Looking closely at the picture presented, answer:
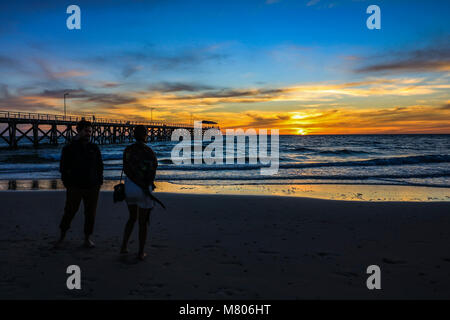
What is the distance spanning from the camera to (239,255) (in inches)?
165

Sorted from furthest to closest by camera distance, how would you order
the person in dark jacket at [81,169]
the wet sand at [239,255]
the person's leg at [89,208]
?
the person's leg at [89,208]
the person in dark jacket at [81,169]
the wet sand at [239,255]

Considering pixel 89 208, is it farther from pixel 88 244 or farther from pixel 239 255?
pixel 239 255

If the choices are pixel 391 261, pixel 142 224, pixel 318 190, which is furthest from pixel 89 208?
pixel 318 190

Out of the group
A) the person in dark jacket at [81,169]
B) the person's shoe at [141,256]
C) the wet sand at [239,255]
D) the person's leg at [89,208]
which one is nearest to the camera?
the wet sand at [239,255]

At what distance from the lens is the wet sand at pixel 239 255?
10.4 feet

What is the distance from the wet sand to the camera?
3170mm

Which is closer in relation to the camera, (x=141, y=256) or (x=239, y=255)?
(x=141, y=256)

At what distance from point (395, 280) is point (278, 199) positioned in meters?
5.23

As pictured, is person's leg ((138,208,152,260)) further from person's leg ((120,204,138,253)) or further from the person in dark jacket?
the person in dark jacket

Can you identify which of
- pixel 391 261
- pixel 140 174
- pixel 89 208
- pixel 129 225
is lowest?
pixel 391 261

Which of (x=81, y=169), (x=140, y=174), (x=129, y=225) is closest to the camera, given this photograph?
(x=140, y=174)

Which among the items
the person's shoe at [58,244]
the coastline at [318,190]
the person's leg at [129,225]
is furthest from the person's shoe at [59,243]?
the coastline at [318,190]

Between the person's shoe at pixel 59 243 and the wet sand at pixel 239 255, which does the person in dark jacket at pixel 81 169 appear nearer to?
the person's shoe at pixel 59 243
